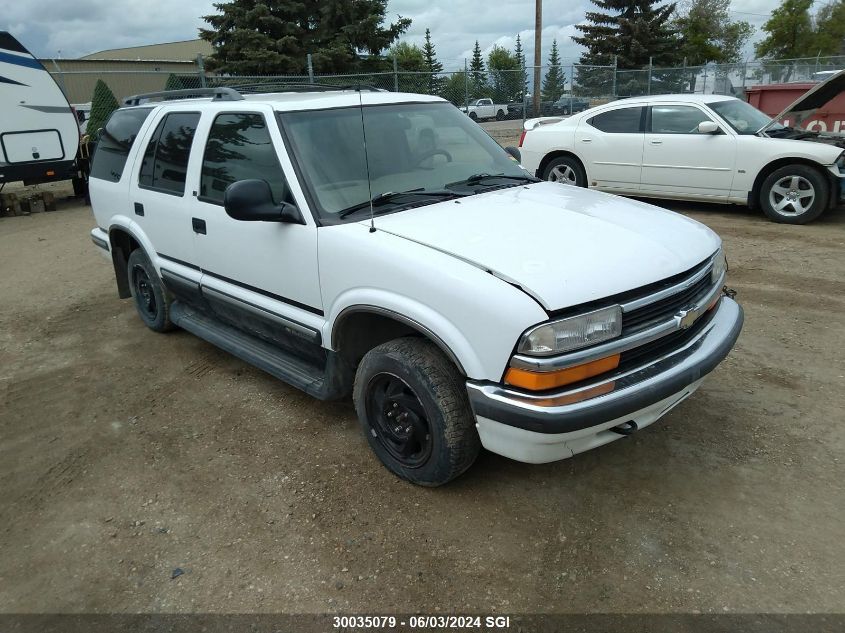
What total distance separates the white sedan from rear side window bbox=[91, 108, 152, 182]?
6.52m

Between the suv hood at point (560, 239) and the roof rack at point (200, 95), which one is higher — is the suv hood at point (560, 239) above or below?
below

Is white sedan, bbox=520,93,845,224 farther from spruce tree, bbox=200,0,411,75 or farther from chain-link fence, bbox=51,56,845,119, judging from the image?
spruce tree, bbox=200,0,411,75

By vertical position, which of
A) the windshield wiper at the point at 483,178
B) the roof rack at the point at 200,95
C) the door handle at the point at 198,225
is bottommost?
the door handle at the point at 198,225

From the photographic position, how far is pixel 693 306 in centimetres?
294

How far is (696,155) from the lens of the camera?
8461 millimetres

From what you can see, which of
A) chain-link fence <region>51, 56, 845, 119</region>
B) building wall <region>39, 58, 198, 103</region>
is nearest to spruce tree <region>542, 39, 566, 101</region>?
chain-link fence <region>51, 56, 845, 119</region>

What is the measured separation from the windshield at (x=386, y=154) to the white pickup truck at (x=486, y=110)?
18830mm

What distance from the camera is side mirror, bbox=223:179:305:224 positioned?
3.12 meters

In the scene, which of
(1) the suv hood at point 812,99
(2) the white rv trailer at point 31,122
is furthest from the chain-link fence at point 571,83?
(1) the suv hood at point 812,99

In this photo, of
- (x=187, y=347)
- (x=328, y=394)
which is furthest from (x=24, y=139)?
(x=328, y=394)

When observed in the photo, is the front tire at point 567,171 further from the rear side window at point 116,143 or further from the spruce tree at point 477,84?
the spruce tree at point 477,84

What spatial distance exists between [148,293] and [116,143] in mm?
1249

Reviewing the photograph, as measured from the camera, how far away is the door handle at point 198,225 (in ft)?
13.4

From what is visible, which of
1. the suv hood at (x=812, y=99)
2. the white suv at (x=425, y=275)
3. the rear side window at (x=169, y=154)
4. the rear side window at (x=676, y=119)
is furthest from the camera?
the rear side window at (x=676, y=119)
